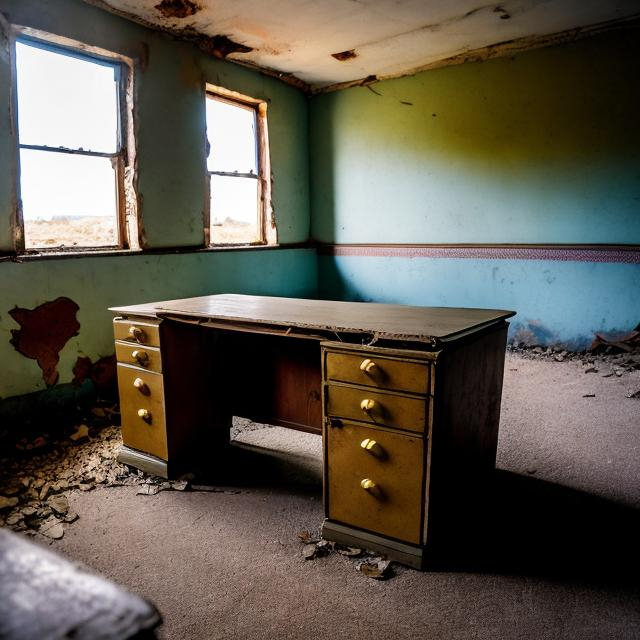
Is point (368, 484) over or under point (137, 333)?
under

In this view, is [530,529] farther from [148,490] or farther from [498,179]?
[498,179]

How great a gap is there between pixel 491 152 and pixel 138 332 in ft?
13.4

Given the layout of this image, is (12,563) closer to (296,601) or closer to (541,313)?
(296,601)

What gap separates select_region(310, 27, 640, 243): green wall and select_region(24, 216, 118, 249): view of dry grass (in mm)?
2848

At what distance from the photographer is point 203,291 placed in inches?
191

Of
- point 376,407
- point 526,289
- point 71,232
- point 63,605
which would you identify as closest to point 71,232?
point 71,232

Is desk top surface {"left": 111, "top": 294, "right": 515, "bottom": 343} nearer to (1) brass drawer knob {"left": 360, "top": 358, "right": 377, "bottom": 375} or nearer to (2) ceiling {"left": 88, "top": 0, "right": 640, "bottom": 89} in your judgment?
(1) brass drawer knob {"left": 360, "top": 358, "right": 377, "bottom": 375}

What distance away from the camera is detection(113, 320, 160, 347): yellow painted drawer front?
2.67 m

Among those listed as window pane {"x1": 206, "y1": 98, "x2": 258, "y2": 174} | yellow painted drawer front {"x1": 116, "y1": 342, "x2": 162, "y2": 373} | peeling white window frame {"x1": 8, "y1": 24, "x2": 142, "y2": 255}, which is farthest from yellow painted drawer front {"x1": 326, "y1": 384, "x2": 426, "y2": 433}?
window pane {"x1": 206, "y1": 98, "x2": 258, "y2": 174}

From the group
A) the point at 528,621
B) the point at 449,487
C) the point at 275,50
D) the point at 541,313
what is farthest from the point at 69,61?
the point at 541,313

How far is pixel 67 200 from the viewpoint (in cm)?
380

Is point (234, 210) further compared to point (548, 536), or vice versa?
point (234, 210)

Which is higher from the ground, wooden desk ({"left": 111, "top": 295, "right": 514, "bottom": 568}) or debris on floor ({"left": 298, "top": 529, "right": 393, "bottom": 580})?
wooden desk ({"left": 111, "top": 295, "right": 514, "bottom": 568})

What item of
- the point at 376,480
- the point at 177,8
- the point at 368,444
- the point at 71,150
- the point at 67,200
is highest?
the point at 177,8
